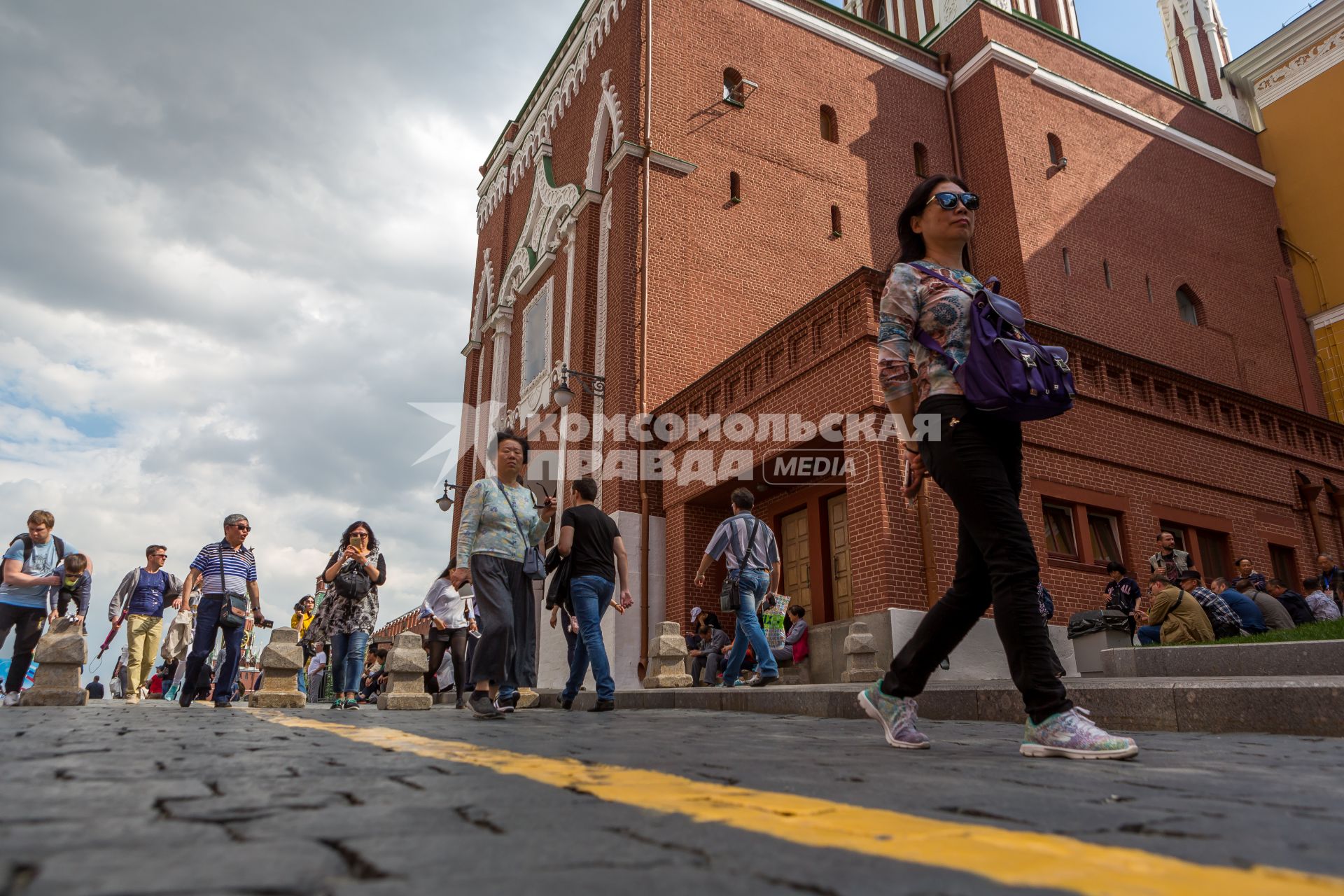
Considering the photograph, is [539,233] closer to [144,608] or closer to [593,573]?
[144,608]

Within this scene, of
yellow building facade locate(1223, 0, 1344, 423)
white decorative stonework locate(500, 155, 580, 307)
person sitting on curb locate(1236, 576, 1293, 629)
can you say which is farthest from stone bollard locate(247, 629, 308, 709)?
yellow building facade locate(1223, 0, 1344, 423)

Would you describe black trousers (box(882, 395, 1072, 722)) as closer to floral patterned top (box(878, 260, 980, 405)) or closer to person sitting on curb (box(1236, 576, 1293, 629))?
floral patterned top (box(878, 260, 980, 405))

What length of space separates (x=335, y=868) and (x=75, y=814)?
0.86 m

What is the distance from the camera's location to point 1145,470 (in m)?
13.9

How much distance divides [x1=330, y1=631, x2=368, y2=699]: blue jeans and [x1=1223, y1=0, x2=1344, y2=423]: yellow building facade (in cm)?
2488

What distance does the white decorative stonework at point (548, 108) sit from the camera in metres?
20.9

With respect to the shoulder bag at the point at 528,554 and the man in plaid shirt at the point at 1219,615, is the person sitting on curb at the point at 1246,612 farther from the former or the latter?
the shoulder bag at the point at 528,554

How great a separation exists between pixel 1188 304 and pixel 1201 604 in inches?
600

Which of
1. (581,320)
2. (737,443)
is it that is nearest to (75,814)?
(737,443)

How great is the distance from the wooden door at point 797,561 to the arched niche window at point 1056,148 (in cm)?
1136

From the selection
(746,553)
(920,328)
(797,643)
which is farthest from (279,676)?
(920,328)

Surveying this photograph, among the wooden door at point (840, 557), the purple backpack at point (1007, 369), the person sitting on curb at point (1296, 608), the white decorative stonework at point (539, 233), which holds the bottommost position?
the person sitting on curb at point (1296, 608)

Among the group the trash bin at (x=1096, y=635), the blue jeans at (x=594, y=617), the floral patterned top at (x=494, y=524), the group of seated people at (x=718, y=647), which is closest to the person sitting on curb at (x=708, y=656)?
the group of seated people at (x=718, y=647)

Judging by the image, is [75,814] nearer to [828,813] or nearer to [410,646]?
[828,813]
